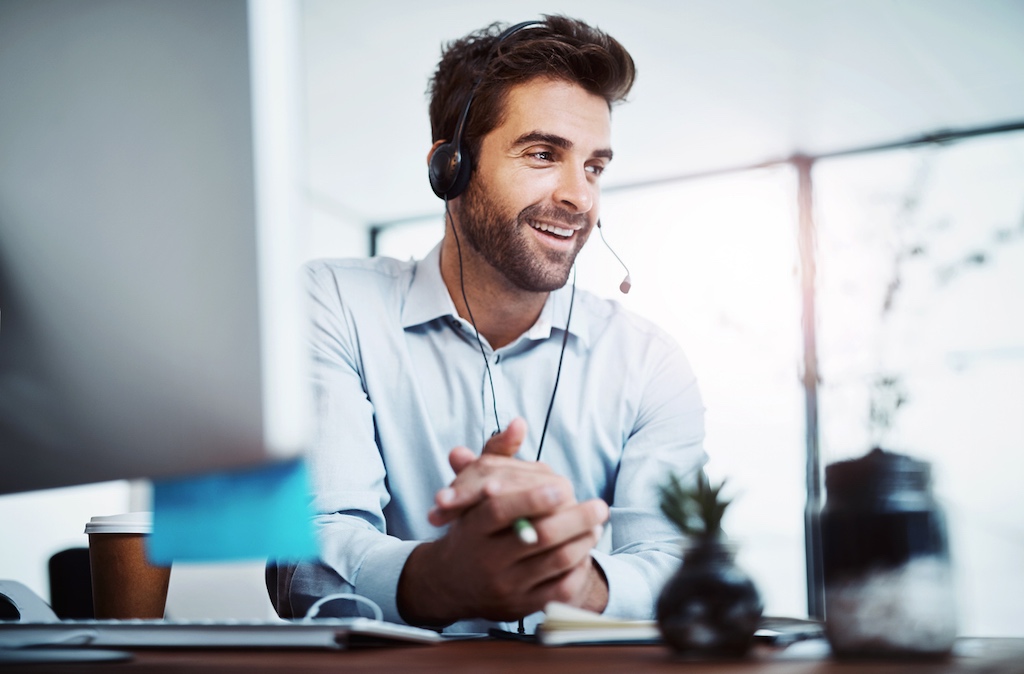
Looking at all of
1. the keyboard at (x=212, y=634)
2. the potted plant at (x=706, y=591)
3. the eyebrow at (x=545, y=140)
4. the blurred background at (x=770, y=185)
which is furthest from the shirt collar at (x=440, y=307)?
the blurred background at (x=770, y=185)

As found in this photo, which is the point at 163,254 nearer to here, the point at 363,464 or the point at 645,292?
the point at 363,464

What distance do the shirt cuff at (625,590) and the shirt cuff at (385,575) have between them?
242 millimetres

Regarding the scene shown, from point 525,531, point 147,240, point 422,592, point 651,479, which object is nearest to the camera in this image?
point 147,240

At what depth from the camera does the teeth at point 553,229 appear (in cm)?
191

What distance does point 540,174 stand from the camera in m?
1.91

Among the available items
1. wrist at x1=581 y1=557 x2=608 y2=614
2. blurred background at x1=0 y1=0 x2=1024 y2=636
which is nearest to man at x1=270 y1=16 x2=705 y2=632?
wrist at x1=581 y1=557 x2=608 y2=614

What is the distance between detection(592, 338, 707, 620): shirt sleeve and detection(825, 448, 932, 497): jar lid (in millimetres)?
558

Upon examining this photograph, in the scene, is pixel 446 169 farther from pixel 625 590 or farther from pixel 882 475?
pixel 882 475

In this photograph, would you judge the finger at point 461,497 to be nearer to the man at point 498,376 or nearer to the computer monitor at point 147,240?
the man at point 498,376

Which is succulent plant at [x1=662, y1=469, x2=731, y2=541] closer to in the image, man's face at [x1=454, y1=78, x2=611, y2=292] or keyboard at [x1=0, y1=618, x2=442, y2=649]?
keyboard at [x1=0, y1=618, x2=442, y2=649]

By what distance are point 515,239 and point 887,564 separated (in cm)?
140

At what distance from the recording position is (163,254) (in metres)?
0.51

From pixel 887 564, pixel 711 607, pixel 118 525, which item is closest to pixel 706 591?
pixel 711 607

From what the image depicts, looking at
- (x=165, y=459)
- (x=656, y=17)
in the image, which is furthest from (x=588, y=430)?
(x=656, y=17)
